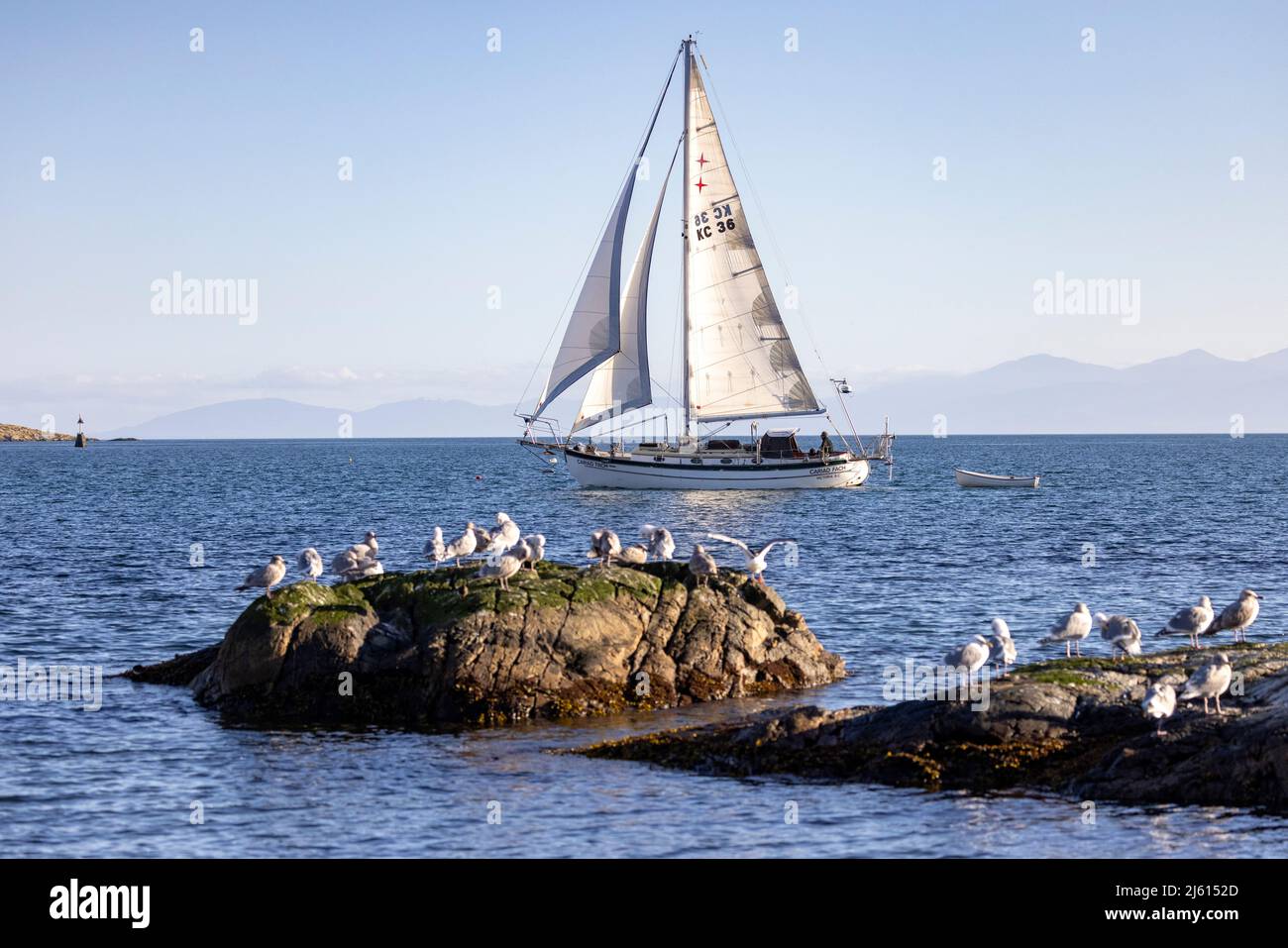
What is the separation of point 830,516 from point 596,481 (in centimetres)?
2140

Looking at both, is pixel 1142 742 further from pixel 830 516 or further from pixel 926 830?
pixel 830 516

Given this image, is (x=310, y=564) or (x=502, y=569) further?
(x=310, y=564)

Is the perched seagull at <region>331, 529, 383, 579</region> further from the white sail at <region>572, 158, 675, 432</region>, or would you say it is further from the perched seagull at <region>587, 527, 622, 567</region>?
the white sail at <region>572, 158, 675, 432</region>

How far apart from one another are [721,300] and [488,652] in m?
56.2

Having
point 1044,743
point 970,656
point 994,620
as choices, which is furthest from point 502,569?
point 1044,743

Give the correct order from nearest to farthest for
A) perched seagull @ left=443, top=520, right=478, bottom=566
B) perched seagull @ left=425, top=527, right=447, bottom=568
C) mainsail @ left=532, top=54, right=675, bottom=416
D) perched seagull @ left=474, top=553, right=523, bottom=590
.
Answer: perched seagull @ left=474, top=553, right=523, bottom=590, perched seagull @ left=443, top=520, right=478, bottom=566, perched seagull @ left=425, top=527, right=447, bottom=568, mainsail @ left=532, top=54, right=675, bottom=416

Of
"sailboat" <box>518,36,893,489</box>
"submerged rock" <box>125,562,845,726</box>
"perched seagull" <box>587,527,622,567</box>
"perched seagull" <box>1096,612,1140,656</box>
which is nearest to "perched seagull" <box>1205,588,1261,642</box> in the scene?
"perched seagull" <box>1096,612,1140,656</box>

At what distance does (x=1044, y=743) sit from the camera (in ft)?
60.9

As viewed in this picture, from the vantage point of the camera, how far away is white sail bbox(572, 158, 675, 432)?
76.1 m

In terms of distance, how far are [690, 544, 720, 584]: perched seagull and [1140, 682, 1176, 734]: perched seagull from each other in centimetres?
988

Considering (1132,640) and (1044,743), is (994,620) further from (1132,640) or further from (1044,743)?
(1044,743)

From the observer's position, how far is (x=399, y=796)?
730 inches

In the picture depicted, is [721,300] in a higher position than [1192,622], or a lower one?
higher
